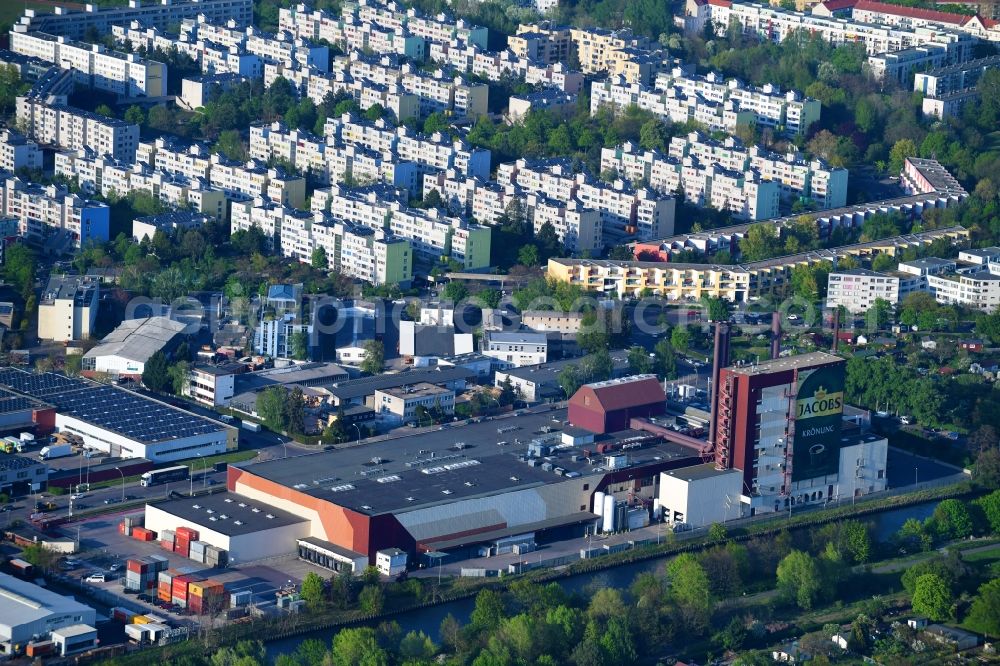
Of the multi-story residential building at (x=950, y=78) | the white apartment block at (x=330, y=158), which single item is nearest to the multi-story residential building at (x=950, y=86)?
the multi-story residential building at (x=950, y=78)

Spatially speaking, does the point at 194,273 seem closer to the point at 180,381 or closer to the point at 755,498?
the point at 180,381

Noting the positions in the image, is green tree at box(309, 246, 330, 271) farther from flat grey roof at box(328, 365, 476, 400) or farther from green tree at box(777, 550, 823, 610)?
green tree at box(777, 550, 823, 610)

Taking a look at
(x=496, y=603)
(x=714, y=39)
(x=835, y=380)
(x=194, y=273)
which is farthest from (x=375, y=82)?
(x=496, y=603)

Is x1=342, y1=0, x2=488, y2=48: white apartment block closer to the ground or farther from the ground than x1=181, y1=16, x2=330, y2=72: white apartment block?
farther from the ground

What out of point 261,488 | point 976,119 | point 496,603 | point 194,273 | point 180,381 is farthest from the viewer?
point 976,119

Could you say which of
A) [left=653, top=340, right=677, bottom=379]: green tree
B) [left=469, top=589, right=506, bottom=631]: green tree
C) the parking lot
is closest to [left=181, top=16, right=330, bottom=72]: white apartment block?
[left=653, top=340, right=677, bottom=379]: green tree
